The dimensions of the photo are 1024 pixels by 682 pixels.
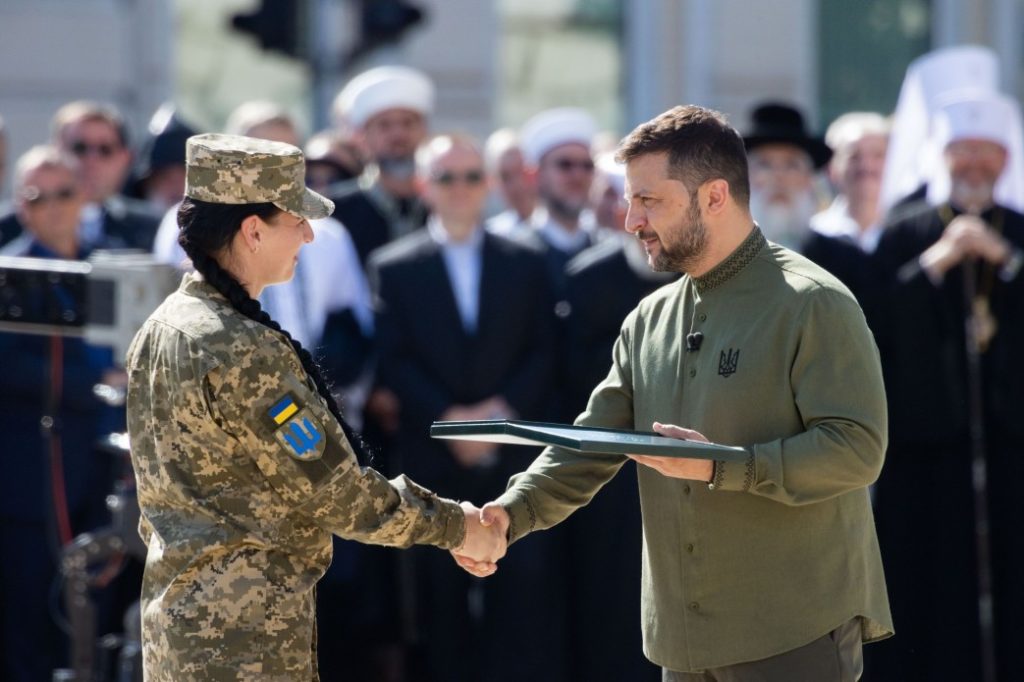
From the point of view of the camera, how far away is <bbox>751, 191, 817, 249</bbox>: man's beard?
26.7ft

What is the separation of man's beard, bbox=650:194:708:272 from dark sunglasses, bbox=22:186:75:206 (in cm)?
413

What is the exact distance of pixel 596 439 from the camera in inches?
172

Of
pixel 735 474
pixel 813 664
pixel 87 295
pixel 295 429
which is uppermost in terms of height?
pixel 87 295

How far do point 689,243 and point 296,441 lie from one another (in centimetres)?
113

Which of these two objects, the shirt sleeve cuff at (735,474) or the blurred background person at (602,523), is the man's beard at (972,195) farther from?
the shirt sleeve cuff at (735,474)

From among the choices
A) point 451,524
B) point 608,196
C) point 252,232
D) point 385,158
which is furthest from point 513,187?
point 252,232

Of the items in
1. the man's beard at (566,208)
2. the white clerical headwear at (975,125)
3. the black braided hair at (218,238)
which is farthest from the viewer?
the man's beard at (566,208)

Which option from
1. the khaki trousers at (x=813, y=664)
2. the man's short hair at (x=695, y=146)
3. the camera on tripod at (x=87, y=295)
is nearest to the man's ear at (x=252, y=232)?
the man's short hair at (x=695, y=146)

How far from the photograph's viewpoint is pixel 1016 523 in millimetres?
7773

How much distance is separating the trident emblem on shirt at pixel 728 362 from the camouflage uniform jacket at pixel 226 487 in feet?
3.18

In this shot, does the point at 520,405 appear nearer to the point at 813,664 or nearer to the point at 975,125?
the point at 975,125

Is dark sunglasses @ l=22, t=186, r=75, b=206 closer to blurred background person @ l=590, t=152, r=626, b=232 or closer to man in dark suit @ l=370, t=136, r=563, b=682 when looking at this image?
man in dark suit @ l=370, t=136, r=563, b=682

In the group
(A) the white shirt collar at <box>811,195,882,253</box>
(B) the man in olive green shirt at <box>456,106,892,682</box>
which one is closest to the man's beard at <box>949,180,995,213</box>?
(A) the white shirt collar at <box>811,195,882,253</box>

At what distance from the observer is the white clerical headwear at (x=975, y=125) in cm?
811
